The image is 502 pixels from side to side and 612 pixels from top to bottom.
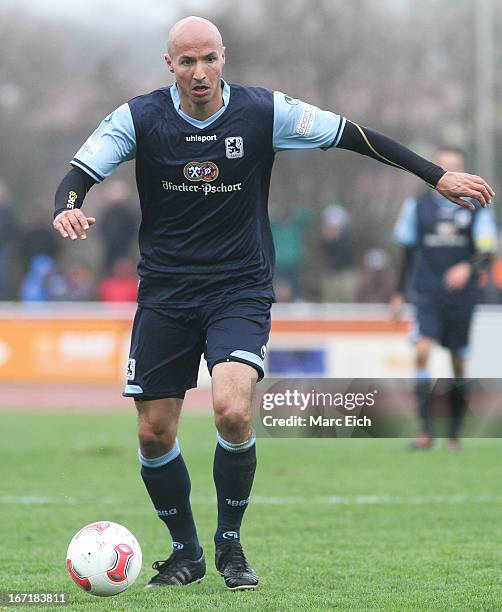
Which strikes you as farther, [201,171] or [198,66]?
[201,171]

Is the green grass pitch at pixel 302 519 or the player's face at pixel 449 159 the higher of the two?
the player's face at pixel 449 159

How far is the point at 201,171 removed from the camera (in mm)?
6020

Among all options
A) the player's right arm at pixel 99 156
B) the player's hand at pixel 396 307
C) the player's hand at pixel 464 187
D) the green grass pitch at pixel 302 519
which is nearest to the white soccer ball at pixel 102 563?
the green grass pitch at pixel 302 519

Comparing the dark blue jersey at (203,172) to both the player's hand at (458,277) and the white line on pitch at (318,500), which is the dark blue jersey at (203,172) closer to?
the white line on pitch at (318,500)

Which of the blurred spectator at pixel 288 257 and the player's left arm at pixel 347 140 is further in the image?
the blurred spectator at pixel 288 257

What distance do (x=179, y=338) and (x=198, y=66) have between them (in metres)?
1.20

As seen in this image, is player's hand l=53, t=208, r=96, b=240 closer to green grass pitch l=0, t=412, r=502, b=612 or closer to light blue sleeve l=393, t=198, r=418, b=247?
green grass pitch l=0, t=412, r=502, b=612

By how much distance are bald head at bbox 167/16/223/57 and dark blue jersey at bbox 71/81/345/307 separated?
0.31m

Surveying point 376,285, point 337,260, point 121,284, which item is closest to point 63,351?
point 121,284

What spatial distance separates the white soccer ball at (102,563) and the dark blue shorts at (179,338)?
0.69 metres

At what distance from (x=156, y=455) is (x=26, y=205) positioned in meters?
19.3

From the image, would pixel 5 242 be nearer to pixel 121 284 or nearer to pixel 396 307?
pixel 121 284

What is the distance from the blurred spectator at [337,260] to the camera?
20500 mm

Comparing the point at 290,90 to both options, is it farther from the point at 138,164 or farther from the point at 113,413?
the point at 138,164
